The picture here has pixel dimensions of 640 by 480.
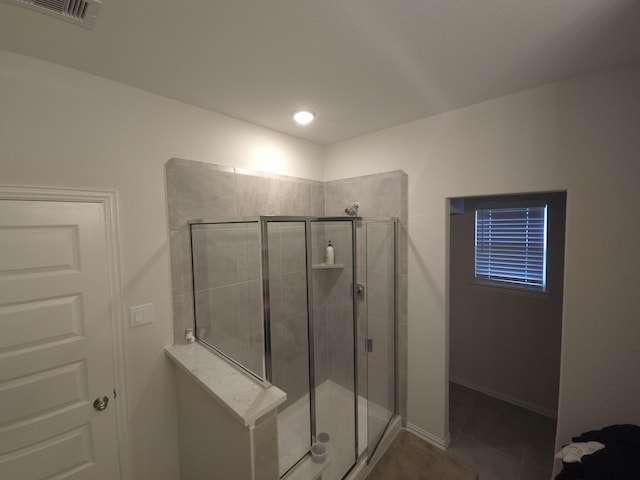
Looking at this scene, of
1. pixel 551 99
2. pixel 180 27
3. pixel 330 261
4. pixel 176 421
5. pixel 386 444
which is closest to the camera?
pixel 180 27

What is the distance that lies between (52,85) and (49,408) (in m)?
1.68

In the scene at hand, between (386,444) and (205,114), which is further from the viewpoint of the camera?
(386,444)

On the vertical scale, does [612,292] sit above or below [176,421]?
above

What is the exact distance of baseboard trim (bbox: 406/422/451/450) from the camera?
2114mm

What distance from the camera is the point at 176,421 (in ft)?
5.74

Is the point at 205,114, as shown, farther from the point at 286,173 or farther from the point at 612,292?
the point at 612,292

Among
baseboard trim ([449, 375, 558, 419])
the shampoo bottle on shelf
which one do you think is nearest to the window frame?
baseboard trim ([449, 375, 558, 419])

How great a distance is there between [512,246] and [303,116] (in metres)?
2.53

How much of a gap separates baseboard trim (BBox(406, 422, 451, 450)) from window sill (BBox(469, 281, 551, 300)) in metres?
1.54

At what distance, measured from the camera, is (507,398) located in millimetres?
2775

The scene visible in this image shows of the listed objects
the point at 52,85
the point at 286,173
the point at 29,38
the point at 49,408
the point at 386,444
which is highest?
the point at 29,38

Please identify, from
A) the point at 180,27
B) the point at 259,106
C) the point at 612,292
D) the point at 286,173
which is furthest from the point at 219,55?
the point at 612,292

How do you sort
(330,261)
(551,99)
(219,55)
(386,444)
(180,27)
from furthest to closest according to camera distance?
(330,261) → (386,444) → (551,99) → (219,55) → (180,27)

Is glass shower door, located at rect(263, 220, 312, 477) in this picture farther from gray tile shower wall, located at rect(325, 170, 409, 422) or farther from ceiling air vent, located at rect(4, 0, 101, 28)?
ceiling air vent, located at rect(4, 0, 101, 28)
